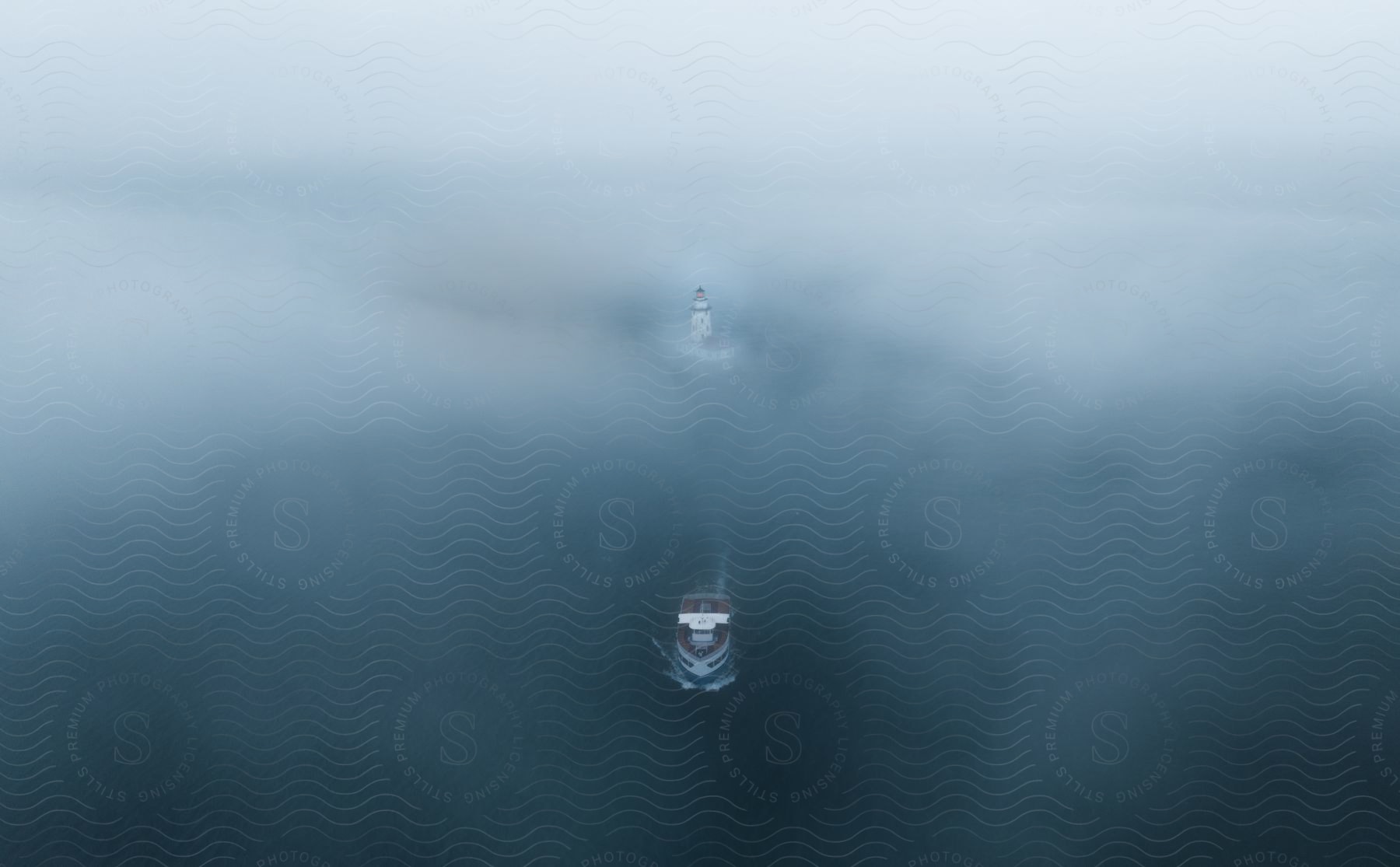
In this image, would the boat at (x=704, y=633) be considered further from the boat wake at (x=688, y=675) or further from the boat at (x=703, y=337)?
the boat at (x=703, y=337)

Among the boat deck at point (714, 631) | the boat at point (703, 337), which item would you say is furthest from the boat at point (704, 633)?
the boat at point (703, 337)

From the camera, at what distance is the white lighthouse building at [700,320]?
9.14 ft

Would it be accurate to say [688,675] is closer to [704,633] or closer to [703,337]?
[704,633]

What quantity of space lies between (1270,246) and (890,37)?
4.34 ft

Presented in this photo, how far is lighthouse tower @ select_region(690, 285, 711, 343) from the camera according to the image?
2787mm

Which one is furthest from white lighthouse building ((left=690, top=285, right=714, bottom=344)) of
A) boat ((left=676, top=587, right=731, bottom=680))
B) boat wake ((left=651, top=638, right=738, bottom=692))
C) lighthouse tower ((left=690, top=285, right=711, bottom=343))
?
boat wake ((left=651, top=638, right=738, bottom=692))

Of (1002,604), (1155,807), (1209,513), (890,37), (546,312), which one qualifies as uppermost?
(890,37)

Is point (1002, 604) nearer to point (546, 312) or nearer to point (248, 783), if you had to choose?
point (546, 312)

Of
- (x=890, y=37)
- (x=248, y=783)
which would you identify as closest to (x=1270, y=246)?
(x=890, y=37)

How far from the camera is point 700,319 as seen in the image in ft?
9.14

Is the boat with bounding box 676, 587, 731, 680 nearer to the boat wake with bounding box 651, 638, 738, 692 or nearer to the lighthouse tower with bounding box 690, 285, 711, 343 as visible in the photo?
the boat wake with bounding box 651, 638, 738, 692

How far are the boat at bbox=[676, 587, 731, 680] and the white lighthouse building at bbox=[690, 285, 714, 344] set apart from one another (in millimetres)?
758

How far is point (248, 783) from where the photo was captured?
2.85 metres

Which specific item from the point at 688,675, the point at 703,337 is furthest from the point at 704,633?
the point at 703,337
